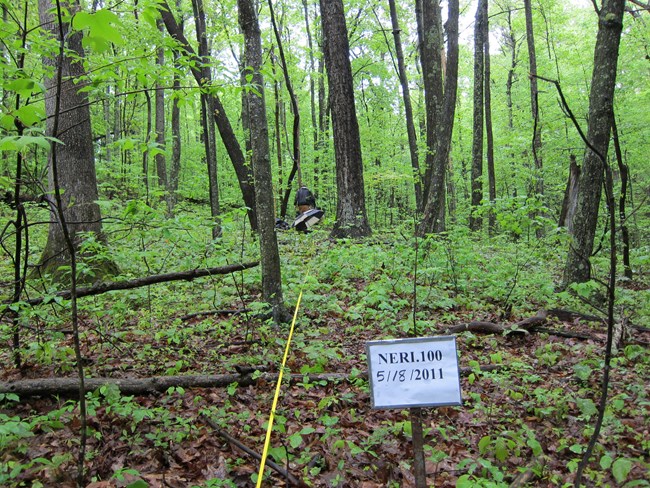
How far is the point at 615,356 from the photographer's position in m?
4.22

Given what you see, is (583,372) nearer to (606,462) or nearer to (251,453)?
(606,462)

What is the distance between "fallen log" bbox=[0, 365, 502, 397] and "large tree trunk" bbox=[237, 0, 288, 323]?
131cm

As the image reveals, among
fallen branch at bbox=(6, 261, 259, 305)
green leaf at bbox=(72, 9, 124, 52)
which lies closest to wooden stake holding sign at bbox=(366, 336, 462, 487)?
green leaf at bbox=(72, 9, 124, 52)

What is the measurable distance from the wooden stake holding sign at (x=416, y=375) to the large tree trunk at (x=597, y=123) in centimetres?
386

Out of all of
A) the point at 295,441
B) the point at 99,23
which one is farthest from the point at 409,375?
the point at 99,23

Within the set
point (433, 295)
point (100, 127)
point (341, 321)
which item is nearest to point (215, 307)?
point (341, 321)

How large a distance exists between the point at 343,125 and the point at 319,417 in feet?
24.0

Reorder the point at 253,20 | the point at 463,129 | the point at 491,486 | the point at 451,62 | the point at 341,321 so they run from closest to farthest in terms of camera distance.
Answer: the point at 491,486 < the point at 253,20 < the point at 341,321 < the point at 451,62 < the point at 463,129

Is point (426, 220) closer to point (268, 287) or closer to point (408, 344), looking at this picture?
point (268, 287)

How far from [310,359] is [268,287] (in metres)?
→ 1.15

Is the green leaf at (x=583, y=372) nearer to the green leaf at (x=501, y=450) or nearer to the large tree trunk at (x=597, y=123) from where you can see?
the green leaf at (x=501, y=450)

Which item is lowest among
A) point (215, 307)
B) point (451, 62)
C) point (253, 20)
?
point (215, 307)

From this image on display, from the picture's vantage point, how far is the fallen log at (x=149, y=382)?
3.34m

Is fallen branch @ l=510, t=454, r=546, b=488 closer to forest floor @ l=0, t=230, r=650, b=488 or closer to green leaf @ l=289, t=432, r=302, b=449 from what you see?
forest floor @ l=0, t=230, r=650, b=488
